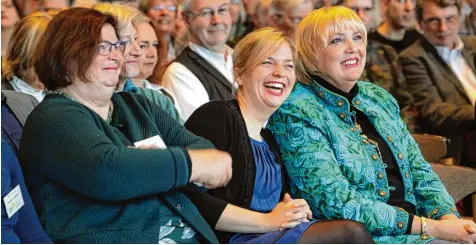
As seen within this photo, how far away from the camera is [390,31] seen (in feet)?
16.2

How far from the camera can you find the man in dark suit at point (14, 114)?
2.77m

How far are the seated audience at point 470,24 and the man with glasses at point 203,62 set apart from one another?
156cm

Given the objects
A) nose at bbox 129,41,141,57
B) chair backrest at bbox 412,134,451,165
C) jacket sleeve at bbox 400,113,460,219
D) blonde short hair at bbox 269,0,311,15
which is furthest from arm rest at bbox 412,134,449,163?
nose at bbox 129,41,141,57

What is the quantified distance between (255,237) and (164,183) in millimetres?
500

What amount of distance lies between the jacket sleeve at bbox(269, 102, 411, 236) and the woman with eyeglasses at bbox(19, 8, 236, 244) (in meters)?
0.47

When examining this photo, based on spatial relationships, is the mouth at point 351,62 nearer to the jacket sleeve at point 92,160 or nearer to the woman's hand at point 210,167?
the woman's hand at point 210,167

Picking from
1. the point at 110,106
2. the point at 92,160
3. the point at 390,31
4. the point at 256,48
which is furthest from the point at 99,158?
the point at 390,31

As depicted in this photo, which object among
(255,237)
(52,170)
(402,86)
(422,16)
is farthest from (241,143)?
(422,16)

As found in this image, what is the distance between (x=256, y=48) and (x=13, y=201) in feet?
3.45

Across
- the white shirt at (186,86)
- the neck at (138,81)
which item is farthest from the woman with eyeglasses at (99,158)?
the white shirt at (186,86)

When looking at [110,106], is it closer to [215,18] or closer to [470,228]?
[470,228]

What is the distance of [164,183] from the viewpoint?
2.29 metres

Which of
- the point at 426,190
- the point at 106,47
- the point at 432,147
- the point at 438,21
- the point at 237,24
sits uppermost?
the point at 106,47

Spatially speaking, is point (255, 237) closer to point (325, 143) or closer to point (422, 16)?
point (325, 143)
